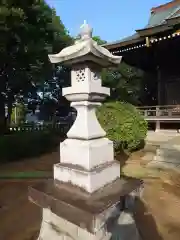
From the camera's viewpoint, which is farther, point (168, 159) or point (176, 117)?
point (176, 117)

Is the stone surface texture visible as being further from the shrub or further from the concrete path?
the concrete path

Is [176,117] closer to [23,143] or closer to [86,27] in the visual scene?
[23,143]

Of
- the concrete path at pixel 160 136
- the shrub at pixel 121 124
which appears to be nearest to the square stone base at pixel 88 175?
the shrub at pixel 121 124

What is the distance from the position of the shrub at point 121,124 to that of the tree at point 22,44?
16.8 feet

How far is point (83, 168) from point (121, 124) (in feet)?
19.5

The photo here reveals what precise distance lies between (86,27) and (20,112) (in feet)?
102

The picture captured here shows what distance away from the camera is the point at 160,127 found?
12.0m

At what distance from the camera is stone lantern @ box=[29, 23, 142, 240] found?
216 centimetres

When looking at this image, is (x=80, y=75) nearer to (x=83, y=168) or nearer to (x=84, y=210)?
(x=83, y=168)

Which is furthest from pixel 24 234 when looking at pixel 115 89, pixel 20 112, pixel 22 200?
pixel 20 112

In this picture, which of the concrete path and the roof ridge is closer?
the concrete path

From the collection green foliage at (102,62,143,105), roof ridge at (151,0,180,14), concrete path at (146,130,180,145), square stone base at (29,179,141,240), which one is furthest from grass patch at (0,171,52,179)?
A: roof ridge at (151,0,180,14)

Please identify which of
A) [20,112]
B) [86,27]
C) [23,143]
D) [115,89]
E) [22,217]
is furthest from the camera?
[20,112]

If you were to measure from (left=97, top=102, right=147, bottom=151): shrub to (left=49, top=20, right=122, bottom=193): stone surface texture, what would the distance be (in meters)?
5.57
